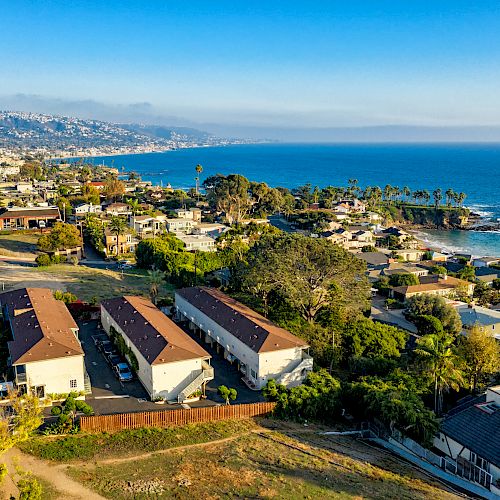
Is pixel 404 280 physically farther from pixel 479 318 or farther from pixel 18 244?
pixel 18 244

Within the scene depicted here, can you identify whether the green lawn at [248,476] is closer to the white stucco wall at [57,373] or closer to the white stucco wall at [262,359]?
the white stucco wall at [262,359]

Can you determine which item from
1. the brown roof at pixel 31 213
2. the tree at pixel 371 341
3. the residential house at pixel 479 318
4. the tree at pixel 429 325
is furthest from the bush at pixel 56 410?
the brown roof at pixel 31 213

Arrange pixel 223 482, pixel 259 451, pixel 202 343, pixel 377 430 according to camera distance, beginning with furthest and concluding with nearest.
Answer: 1. pixel 202 343
2. pixel 377 430
3. pixel 259 451
4. pixel 223 482

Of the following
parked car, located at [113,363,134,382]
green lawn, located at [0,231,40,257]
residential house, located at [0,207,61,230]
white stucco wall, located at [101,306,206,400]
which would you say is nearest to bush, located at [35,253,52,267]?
green lawn, located at [0,231,40,257]

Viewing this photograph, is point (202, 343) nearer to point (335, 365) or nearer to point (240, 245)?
point (335, 365)

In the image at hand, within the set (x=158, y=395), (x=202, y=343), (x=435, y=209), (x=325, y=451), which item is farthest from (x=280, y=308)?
(x=435, y=209)

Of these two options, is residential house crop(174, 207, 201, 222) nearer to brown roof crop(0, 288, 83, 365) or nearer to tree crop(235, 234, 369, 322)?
brown roof crop(0, 288, 83, 365)
